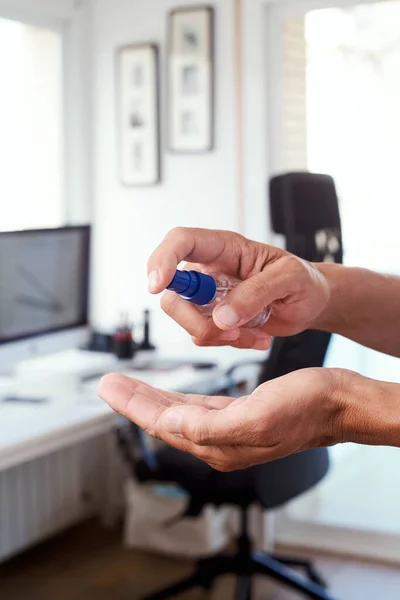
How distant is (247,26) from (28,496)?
186cm

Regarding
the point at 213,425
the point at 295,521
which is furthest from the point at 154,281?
the point at 295,521

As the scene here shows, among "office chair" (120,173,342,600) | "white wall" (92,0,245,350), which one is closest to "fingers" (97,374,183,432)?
"office chair" (120,173,342,600)

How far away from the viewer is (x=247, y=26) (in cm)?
321

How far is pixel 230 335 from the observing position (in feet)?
4.05

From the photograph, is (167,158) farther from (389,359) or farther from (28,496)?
(28,496)

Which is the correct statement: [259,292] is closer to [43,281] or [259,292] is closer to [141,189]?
[43,281]

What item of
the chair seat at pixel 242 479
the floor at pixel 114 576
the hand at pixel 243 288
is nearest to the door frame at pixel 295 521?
the floor at pixel 114 576

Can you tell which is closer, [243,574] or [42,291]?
[243,574]

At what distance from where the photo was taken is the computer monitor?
2656 millimetres

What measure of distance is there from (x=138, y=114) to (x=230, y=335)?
2367 millimetres

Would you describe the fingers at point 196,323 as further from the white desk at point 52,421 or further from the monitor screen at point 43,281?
the monitor screen at point 43,281

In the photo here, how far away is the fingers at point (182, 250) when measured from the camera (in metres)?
1.07

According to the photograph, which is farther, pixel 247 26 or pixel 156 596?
pixel 247 26

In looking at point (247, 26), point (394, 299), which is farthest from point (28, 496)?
point (394, 299)
